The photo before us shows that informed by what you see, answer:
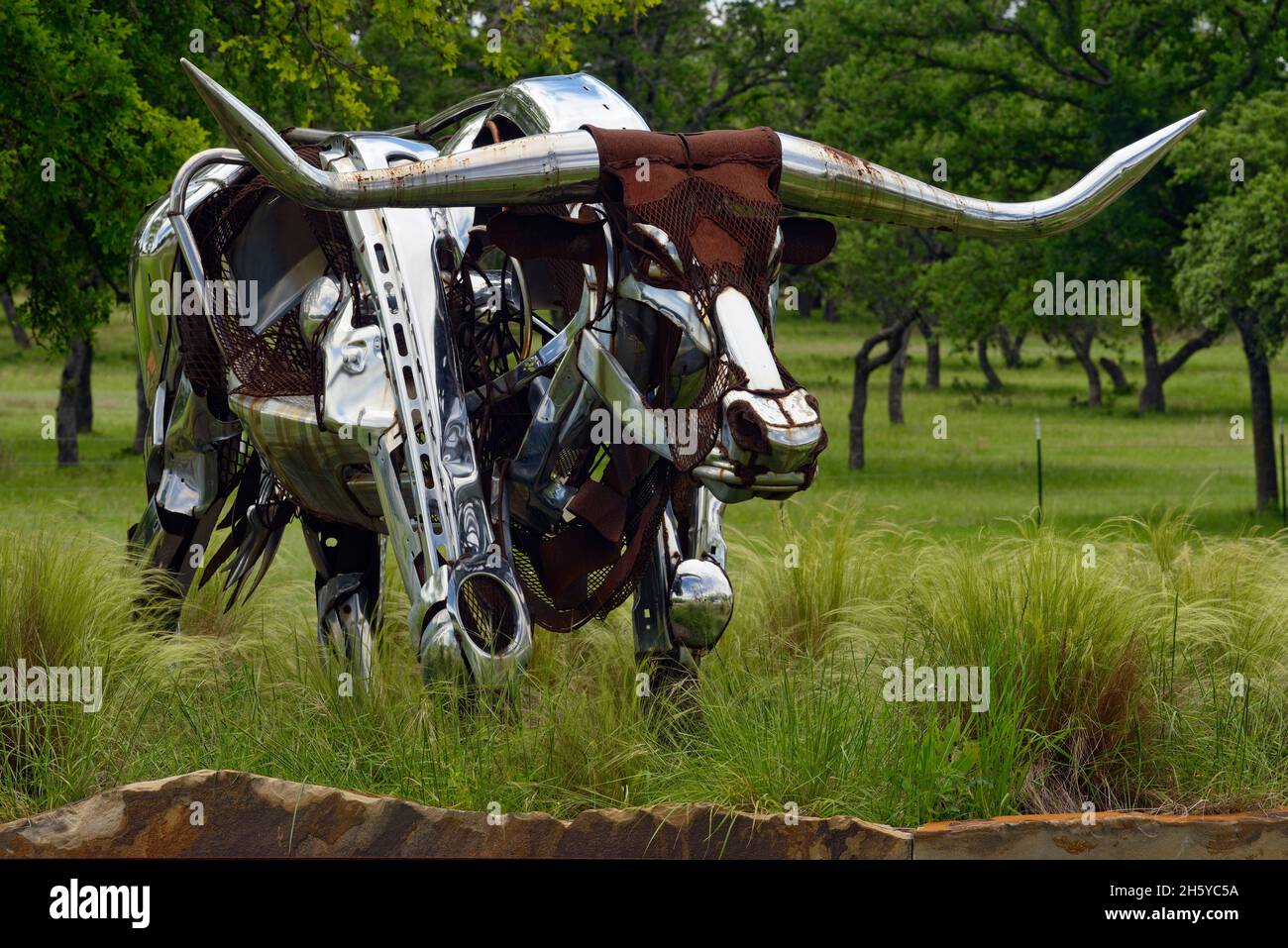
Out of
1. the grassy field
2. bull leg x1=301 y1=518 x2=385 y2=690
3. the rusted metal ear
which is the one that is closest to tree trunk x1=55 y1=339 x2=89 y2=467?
the grassy field

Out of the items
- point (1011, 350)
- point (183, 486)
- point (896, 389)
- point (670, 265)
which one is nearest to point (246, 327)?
point (183, 486)

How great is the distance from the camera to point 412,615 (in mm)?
4879

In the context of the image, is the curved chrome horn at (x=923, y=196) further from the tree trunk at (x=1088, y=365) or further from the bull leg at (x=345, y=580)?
the tree trunk at (x=1088, y=365)

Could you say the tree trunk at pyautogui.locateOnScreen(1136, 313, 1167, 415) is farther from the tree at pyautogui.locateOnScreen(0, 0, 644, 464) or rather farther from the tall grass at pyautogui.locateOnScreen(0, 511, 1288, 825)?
the tall grass at pyautogui.locateOnScreen(0, 511, 1288, 825)

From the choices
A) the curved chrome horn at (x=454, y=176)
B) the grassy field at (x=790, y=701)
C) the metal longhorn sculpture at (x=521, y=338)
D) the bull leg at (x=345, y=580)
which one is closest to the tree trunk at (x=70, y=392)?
the grassy field at (x=790, y=701)

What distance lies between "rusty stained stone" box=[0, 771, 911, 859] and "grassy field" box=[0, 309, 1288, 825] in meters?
0.19

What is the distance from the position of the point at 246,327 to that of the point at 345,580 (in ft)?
3.29

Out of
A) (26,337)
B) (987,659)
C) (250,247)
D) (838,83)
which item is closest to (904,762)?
(987,659)

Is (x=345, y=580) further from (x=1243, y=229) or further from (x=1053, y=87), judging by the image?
(x=1053, y=87)

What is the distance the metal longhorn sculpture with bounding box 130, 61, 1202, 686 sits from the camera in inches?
171

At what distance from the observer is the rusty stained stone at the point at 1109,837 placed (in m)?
4.70

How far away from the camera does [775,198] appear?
459 cm

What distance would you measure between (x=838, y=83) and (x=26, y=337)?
25.5 m

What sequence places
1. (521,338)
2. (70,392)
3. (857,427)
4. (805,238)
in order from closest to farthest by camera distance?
(805,238) → (521,338) → (857,427) → (70,392)
